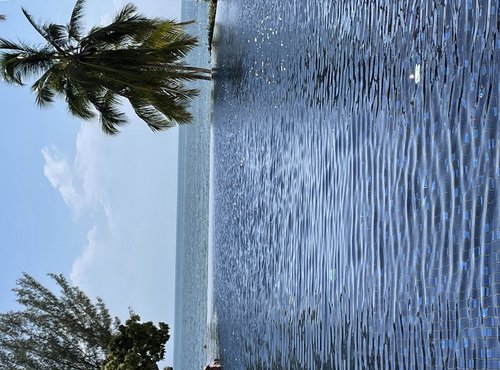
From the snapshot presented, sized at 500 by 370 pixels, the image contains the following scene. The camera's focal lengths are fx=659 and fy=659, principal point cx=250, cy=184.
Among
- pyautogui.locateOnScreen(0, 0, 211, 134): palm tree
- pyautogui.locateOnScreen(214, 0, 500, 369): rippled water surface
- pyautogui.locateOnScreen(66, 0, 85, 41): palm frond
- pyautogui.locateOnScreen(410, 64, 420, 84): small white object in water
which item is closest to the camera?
pyautogui.locateOnScreen(214, 0, 500, 369): rippled water surface

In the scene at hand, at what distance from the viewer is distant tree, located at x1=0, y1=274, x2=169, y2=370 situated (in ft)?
52.9

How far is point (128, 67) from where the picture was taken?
46.7ft

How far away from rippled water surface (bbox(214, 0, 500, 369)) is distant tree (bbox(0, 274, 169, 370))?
7.66m

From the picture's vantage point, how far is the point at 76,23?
15.0 m

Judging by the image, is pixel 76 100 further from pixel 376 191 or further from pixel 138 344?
pixel 376 191

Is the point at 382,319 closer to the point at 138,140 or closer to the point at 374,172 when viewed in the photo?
the point at 374,172

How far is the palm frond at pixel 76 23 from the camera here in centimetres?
1495

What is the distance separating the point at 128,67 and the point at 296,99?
25.6 ft

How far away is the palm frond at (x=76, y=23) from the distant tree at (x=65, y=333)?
261 inches

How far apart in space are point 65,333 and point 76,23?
26.6 ft

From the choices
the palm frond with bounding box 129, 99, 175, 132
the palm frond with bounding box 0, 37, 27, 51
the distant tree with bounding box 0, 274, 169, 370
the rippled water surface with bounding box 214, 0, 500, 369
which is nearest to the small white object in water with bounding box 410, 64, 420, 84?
the rippled water surface with bounding box 214, 0, 500, 369

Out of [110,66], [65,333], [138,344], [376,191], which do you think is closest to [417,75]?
[376,191]

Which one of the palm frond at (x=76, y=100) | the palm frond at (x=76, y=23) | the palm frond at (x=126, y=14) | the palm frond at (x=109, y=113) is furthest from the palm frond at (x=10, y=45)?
the palm frond at (x=126, y=14)

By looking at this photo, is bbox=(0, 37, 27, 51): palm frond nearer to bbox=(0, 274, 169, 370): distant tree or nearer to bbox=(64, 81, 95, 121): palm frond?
bbox=(64, 81, 95, 121): palm frond
